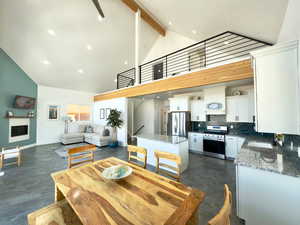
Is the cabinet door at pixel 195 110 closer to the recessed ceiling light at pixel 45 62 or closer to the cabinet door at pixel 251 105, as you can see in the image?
the cabinet door at pixel 251 105

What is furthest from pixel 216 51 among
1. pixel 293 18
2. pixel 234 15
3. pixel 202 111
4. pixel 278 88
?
pixel 278 88

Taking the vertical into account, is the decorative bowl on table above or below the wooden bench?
above

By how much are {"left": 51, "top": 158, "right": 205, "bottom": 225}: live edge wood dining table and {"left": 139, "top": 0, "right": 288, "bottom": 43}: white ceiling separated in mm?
3247

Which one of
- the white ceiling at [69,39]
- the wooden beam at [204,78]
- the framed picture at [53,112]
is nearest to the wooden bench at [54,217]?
the wooden beam at [204,78]

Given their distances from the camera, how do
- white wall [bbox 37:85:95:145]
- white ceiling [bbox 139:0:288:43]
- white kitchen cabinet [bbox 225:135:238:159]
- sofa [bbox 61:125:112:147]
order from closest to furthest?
white ceiling [bbox 139:0:288:43], white kitchen cabinet [bbox 225:135:238:159], sofa [bbox 61:125:112:147], white wall [bbox 37:85:95:145]

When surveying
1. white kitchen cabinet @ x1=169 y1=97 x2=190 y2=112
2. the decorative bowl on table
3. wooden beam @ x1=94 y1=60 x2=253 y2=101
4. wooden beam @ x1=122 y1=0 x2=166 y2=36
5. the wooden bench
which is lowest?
the wooden bench

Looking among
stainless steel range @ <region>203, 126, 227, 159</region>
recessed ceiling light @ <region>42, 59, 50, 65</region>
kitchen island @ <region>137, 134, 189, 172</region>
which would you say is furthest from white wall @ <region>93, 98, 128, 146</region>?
stainless steel range @ <region>203, 126, 227, 159</region>

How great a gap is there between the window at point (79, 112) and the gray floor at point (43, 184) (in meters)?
3.04

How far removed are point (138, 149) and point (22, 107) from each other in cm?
581

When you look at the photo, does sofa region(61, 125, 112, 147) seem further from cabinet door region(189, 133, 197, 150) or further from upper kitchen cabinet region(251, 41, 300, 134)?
upper kitchen cabinet region(251, 41, 300, 134)

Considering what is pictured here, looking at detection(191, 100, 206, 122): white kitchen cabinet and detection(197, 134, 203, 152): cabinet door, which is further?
detection(191, 100, 206, 122): white kitchen cabinet

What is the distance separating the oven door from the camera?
3.78 meters

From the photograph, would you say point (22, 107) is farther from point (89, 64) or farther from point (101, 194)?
point (101, 194)

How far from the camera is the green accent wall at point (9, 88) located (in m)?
4.19
